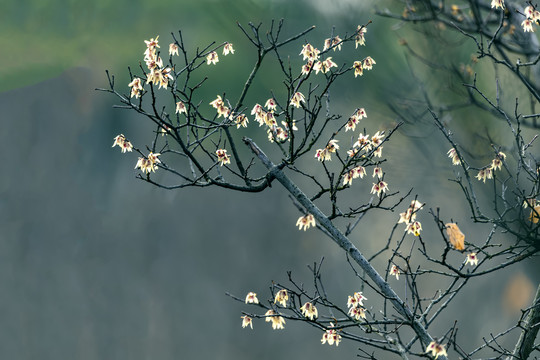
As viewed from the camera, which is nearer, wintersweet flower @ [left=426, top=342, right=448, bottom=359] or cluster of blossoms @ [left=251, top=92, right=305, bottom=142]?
wintersweet flower @ [left=426, top=342, right=448, bottom=359]

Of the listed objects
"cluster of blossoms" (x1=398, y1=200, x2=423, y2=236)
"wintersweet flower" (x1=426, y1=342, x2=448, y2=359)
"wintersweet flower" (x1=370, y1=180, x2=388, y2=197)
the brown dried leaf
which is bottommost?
"wintersweet flower" (x1=426, y1=342, x2=448, y2=359)

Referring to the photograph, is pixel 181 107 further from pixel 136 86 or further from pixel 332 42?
pixel 332 42

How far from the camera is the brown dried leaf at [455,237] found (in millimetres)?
2912

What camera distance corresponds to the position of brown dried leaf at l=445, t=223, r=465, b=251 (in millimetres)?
2912

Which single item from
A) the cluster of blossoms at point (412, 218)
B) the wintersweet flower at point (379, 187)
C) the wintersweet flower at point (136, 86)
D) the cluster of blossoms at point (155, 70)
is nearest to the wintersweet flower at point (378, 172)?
the wintersweet flower at point (379, 187)

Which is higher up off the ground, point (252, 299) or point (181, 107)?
point (181, 107)

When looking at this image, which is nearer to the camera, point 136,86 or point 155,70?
point 155,70

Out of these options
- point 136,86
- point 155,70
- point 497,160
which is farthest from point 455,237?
point 136,86

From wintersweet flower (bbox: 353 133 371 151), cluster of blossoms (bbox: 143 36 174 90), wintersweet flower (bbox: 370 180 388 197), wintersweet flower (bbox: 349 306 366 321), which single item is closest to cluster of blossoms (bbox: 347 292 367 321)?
wintersweet flower (bbox: 349 306 366 321)

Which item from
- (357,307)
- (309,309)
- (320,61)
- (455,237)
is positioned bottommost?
(309,309)

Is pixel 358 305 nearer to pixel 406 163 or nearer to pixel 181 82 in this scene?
pixel 406 163

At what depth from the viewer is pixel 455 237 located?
9.76 feet

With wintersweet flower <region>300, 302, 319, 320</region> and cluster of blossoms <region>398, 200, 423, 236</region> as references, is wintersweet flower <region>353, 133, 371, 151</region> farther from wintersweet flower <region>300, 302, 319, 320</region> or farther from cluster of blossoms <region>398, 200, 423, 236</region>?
wintersweet flower <region>300, 302, 319, 320</region>

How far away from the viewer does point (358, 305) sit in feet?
10.5
